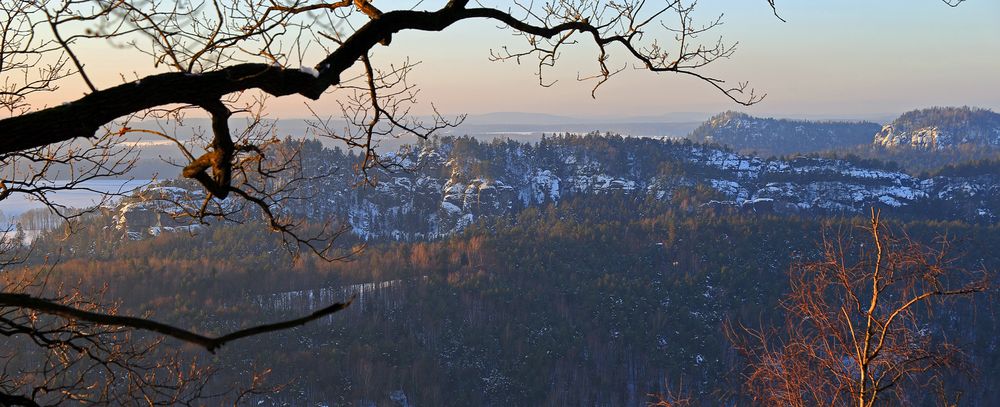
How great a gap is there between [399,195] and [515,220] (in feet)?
81.0

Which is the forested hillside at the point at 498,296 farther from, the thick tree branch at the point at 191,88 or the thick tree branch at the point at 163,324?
the thick tree branch at the point at 163,324

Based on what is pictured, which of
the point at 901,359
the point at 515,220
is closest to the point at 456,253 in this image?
the point at 515,220

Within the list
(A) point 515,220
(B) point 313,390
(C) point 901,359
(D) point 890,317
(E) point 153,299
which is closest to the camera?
(D) point 890,317

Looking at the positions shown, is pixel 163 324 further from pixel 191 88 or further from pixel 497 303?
pixel 497 303

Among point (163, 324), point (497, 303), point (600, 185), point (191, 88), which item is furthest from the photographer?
point (600, 185)

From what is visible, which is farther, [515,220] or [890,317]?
[515,220]

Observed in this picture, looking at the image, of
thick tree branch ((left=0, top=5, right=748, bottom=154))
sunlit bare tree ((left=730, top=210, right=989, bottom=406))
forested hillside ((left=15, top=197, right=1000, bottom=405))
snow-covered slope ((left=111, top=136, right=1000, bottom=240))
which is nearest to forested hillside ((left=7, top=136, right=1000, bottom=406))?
forested hillside ((left=15, top=197, right=1000, bottom=405))

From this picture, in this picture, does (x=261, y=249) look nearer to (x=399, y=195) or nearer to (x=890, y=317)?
(x=399, y=195)

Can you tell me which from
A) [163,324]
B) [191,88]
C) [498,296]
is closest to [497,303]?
[498,296]

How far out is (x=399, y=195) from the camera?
151m

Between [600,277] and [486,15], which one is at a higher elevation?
[486,15]

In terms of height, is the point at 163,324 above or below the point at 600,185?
above

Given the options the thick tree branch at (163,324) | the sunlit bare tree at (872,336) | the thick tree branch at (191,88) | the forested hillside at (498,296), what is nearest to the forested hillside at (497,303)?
the forested hillside at (498,296)

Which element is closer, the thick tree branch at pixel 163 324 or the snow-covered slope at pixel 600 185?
the thick tree branch at pixel 163 324
